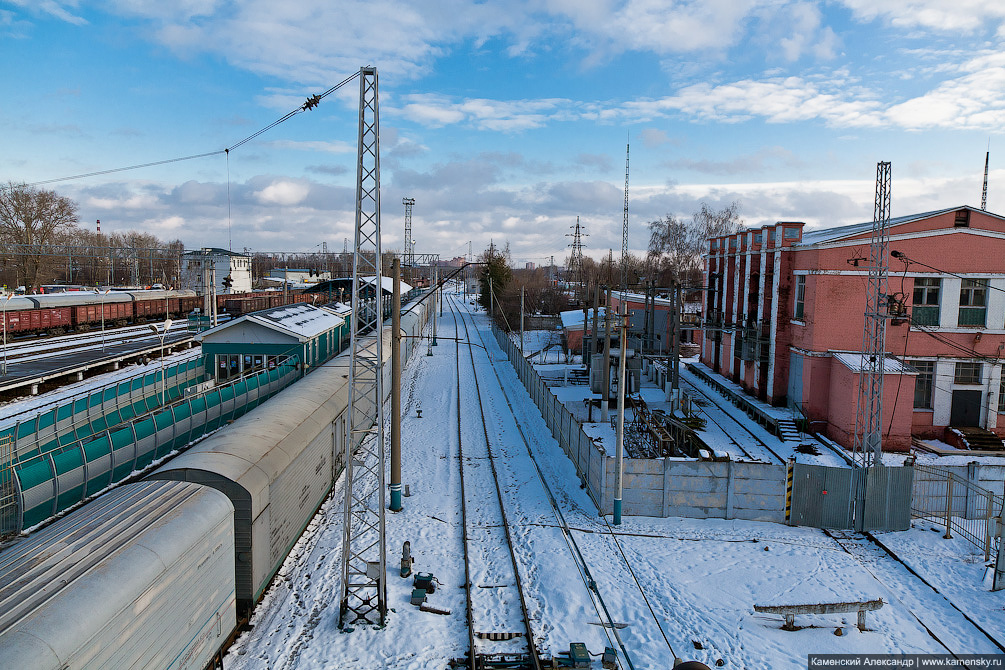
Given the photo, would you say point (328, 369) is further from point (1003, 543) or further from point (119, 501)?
point (1003, 543)

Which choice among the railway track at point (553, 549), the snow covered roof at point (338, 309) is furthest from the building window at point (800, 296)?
the snow covered roof at point (338, 309)

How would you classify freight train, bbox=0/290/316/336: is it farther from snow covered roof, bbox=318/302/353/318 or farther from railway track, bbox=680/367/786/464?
railway track, bbox=680/367/786/464

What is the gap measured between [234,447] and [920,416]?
2499 centimetres

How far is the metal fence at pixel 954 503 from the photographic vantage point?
49.2 feet

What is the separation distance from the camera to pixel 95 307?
4619 centimetres

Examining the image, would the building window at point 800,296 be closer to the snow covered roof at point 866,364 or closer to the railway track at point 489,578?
the snow covered roof at point 866,364

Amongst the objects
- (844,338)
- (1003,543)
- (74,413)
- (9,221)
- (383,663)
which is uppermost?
(9,221)

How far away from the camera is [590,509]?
15.8m

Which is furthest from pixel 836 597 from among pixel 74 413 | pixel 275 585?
pixel 74 413

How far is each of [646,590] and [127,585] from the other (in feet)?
29.5

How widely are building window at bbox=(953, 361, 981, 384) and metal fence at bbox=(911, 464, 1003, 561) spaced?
385 inches

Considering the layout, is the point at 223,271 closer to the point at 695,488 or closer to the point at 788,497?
the point at 695,488

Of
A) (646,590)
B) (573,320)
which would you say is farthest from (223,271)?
(646,590)

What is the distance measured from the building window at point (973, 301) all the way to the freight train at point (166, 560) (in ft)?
82.1
